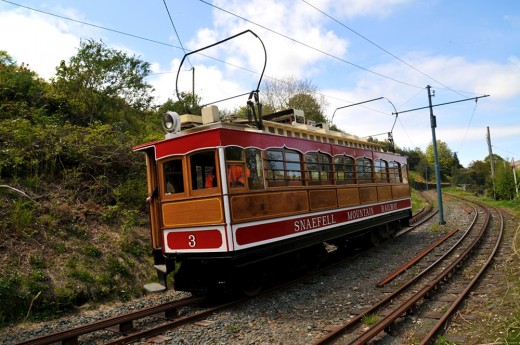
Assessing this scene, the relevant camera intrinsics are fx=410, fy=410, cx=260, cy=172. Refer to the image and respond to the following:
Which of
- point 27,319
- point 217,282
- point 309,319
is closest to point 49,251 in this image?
point 27,319

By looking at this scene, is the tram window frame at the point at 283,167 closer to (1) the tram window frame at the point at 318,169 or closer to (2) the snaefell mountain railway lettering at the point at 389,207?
(1) the tram window frame at the point at 318,169

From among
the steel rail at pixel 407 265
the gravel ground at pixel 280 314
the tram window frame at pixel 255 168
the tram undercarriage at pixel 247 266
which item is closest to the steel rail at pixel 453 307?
the gravel ground at pixel 280 314

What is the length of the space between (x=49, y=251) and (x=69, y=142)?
3.72 metres

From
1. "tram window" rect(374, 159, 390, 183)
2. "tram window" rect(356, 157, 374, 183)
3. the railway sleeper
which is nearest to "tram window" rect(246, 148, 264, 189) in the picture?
the railway sleeper

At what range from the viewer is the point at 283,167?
8.22 metres

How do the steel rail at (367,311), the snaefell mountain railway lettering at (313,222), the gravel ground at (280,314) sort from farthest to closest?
the snaefell mountain railway lettering at (313,222) → the gravel ground at (280,314) → the steel rail at (367,311)

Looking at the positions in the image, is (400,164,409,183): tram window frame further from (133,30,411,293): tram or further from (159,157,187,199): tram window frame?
(159,157,187,199): tram window frame

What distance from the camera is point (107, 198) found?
412 inches

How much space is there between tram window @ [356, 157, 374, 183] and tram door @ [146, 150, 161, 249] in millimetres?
5703

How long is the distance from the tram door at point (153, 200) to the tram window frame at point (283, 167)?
2262 mm

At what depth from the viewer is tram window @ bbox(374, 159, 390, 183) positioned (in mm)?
12748

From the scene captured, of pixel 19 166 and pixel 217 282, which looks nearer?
pixel 217 282

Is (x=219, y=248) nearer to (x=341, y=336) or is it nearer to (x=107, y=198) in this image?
(x=341, y=336)

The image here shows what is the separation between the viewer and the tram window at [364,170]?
1149cm
